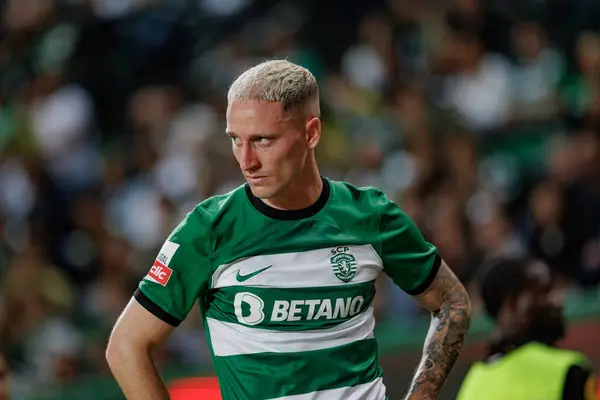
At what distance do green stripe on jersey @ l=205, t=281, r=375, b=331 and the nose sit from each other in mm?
376

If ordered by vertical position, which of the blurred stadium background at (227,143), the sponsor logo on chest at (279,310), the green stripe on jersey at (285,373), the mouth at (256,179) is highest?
the mouth at (256,179)

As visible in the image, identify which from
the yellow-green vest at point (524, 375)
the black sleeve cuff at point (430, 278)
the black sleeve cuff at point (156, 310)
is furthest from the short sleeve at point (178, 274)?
the yellow-green vest at point (524, 375)

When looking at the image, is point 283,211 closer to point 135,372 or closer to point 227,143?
point 135,372

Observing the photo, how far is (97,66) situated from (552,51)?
4675mm

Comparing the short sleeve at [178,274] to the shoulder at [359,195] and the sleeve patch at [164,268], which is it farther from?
the shoulder at [359,195]

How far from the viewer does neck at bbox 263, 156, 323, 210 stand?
358 centimetres

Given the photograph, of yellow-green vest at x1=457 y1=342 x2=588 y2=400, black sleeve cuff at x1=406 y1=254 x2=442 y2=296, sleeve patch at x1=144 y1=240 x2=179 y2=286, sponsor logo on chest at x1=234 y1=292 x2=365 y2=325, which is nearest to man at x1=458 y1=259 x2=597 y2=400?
yellow-green vest at x1=457 y1=342 x2=588 y2=400

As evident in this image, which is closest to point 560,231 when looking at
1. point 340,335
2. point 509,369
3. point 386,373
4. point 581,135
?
point 581,135

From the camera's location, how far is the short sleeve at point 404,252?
377 cm

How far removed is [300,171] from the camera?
3545 mm

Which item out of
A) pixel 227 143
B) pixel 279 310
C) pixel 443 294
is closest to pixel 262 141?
pixel 279 310

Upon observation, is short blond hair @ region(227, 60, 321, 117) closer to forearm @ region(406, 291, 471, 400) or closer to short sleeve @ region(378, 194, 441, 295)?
short sleeve @ region(378, 194, 441, 295)

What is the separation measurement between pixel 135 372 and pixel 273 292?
476mm

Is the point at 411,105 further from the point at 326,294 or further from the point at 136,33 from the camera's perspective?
the point at 326,294
